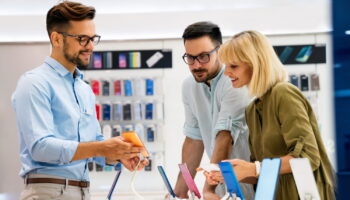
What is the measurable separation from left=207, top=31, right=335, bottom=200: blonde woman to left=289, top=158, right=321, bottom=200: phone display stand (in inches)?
17.3

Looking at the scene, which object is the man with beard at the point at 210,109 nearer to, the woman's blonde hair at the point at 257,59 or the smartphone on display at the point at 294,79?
the woman's blonde hair at the point at 257,59

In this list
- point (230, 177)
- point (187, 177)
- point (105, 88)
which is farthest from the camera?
point (105, 88)

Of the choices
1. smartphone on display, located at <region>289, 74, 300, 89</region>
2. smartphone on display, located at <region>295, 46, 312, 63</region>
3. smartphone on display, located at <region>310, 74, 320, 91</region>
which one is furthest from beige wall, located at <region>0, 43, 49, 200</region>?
smartphone on display, located at <region>310, 74, 320, 91</region>

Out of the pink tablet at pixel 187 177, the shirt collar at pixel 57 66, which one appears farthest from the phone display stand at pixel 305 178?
the shirt collar at pixel 57 66

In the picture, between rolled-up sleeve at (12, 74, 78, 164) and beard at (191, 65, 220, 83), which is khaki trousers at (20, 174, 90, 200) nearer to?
rolled-up sleeve at (12, 74, 78, 164)

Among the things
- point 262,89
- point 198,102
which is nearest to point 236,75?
point 262,89

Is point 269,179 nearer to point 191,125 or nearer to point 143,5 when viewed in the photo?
point 191,125

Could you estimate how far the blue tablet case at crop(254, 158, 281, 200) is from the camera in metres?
1.65

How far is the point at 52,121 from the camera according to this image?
2.57 m

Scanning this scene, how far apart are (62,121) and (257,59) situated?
1077mm

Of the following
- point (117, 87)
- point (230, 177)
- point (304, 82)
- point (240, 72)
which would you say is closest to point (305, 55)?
point (304, 82)

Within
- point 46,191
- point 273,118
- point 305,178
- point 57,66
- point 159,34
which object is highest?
point 159,34

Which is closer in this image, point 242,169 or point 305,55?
point 242,169

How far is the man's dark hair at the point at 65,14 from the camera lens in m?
2.81
